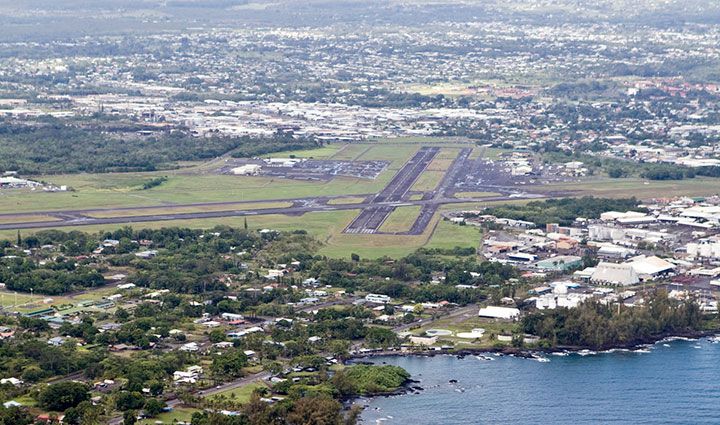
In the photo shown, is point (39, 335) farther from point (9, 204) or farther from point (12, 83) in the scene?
point (12, 83)

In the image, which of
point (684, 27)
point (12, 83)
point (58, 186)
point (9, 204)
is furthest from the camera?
point (684, 27)

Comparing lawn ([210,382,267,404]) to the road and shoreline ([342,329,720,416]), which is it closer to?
the road

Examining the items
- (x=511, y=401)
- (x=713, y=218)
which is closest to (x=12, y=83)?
(x=713, y=218)

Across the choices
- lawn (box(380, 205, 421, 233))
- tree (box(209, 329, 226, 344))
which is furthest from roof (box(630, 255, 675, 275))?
tree (box(209, 329, 226, 344))

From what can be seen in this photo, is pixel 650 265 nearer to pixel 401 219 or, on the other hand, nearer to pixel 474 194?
pixel 401 219

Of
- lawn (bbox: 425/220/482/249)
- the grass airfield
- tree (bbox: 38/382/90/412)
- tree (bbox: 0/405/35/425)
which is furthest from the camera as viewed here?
the grass airfield
